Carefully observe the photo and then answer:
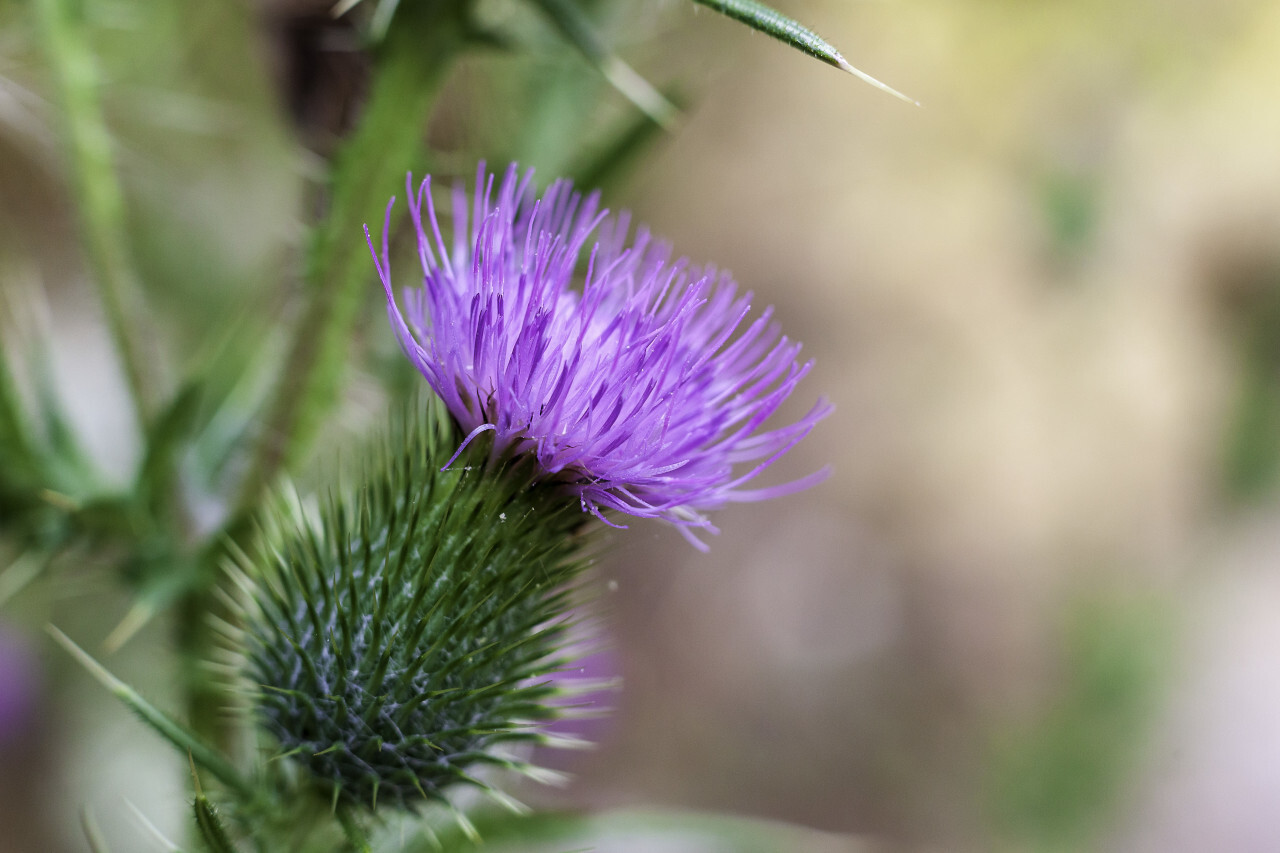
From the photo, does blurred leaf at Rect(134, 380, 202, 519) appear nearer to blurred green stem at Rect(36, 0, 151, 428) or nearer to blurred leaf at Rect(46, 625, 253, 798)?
blurred green stem at Rect(36, 0, 151, 428)

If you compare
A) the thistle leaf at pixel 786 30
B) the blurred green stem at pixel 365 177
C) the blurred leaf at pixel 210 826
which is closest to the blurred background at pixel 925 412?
the blurred green stem at pixel 365 177

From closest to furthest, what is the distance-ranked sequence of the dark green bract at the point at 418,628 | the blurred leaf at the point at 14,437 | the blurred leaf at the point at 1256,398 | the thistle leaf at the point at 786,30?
the thistle leaf at the point at 786,30 < the dark green bract at the point at 418,628 < the blurred leaf at the point at 14,437 < the blurred leaf at the point at 1256,398

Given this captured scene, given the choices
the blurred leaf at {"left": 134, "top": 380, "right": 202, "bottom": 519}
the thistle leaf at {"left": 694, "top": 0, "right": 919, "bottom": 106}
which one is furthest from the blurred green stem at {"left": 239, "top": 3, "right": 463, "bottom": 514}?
the thistle leaf at {"left": 694, "top": 0, "right": 919, "bottom": 106}

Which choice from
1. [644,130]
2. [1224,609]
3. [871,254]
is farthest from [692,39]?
[1224,609]

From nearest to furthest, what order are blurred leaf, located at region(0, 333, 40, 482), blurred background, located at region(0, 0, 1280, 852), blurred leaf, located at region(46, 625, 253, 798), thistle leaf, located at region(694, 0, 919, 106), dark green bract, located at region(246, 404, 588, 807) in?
thistle leaf, located at region(694, 0, 919, 106)
blurred leaf, located at region(46, 625, 253, 798)
dark green bract, located at region(246, 404, 588, 807)
blurred leaf, located at region(0, 333, 40, 482)
blurred background, located at region(0, 0, 1280, 852)

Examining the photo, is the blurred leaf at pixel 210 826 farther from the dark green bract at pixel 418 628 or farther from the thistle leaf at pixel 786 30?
the thistle leaf at pixel 786 30

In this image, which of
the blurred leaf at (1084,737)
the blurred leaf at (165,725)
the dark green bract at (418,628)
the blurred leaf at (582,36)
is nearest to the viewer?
the blurred leaf at (165,725)

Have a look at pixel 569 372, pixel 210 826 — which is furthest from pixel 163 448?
pixel 569 372
